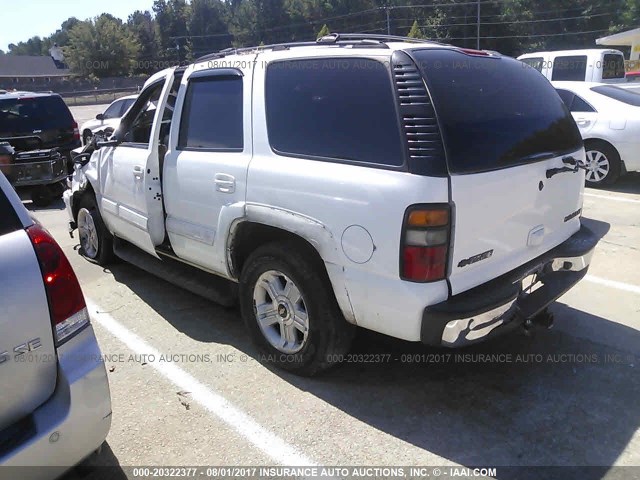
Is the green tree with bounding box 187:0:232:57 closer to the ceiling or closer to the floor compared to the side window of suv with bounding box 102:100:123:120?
closer to the ceiling

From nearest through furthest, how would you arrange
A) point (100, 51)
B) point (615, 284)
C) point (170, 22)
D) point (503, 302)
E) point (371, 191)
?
point (371, 191) < point (503, 302) < point (615, 284) < point (100, 51) < point (170, 22)

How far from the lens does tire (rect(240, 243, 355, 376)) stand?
3.14 metres

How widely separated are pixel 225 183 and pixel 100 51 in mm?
86500

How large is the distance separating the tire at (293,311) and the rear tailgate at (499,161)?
0.80m

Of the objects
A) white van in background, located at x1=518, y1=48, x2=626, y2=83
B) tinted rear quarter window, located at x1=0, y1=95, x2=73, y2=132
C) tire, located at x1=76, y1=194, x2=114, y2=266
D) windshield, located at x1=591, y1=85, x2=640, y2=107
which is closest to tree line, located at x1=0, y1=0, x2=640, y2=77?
white van in background, located at x1=518, y1=48, x2=626, y2=83

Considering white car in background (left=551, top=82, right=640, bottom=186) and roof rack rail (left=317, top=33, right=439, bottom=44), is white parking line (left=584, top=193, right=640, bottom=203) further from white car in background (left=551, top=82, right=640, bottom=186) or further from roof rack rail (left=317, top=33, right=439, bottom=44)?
roof rack rail (left=317, top=33, right=439, bottom=44)

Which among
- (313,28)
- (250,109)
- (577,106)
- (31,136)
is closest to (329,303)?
(250,109)

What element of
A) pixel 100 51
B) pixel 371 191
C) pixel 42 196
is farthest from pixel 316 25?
pixel 371 191

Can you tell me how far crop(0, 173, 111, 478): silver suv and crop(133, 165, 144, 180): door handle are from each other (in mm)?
2063

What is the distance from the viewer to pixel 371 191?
273 centimetres

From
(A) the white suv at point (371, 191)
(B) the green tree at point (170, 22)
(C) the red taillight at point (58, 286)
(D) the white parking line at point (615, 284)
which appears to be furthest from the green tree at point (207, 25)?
(C) the red taillight at point (58, 286)

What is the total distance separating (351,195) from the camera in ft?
9.21

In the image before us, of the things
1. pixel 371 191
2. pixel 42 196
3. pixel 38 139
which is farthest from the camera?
pixel 38 139

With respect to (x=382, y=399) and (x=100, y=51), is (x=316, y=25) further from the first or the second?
(x=382, y=399)
